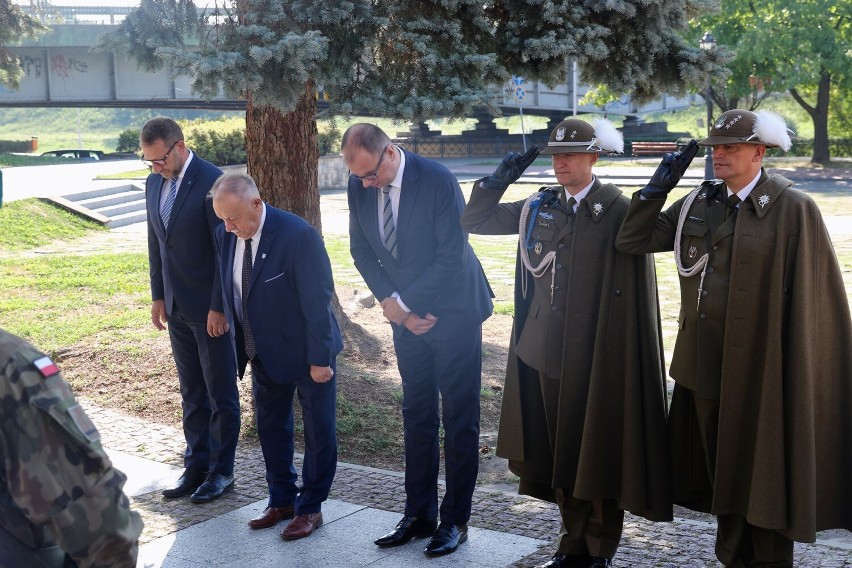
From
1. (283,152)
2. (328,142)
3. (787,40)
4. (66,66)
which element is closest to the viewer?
(283,152)

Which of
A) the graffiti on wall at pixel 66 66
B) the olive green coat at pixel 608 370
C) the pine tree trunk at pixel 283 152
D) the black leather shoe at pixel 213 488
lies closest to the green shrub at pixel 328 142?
the graffiti on wall at pixel 66 66

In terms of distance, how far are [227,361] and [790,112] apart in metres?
65.5

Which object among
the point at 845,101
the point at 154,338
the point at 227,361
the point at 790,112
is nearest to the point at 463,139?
the point at 845,101

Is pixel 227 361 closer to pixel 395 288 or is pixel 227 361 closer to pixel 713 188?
pixel 395 288

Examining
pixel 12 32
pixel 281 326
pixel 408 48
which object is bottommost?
pixel 281 326

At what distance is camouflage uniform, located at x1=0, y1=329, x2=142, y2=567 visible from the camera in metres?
2.28

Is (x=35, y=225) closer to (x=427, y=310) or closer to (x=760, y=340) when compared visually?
(x=427, y=310)

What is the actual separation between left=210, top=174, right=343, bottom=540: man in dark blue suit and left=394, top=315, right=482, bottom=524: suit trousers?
44 centimetres

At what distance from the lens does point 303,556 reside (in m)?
5.18

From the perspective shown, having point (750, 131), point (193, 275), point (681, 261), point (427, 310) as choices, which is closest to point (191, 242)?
point (193, 275)

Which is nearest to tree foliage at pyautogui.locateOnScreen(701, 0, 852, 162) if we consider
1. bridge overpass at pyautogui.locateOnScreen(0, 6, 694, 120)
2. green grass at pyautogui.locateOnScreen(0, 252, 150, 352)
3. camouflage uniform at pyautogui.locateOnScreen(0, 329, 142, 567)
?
bridge overpass at pyautogui.locateOnScreen(0, 6, 694, 120)

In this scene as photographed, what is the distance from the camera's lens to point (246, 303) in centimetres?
544

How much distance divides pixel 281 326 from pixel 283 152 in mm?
3681

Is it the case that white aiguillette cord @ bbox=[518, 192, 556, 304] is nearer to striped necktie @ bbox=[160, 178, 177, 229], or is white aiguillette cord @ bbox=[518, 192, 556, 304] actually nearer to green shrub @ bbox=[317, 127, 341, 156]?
striped necktie @ bbox=[160, 178, 177, 229]
